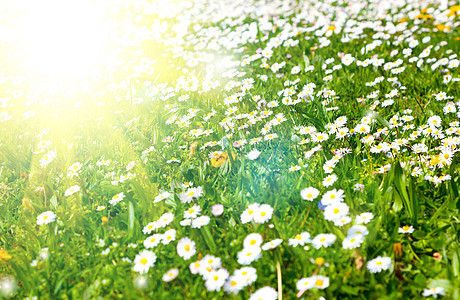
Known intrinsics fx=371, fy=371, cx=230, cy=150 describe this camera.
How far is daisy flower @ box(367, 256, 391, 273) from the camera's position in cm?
150

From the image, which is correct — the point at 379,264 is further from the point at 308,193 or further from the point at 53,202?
the point at 53,202

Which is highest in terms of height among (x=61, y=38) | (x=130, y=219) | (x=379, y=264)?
(x=61, y=38)

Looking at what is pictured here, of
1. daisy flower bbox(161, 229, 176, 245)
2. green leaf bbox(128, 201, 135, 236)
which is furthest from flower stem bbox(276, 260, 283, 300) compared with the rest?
green leaf bbox(128, 201, 135, 236)

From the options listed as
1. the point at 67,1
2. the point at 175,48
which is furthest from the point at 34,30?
the point at 175,48

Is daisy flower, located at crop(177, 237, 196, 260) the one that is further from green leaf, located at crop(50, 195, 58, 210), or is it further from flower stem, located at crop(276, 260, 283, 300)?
green leaf, located at crop(50, 195, 58, 210)

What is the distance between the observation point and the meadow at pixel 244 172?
63.8 inches

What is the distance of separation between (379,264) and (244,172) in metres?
0.97

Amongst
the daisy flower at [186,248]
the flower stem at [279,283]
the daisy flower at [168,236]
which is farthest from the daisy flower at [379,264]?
the daisy flower at [168,236]

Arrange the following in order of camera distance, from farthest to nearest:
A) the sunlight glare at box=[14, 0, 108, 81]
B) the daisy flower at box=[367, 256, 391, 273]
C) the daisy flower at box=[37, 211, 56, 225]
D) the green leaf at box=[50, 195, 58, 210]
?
the sunlight glare at box=[14, 0, 108, 81] < the green leaf at box=[50, 195, 58, 210] < the daisy flower at box=[37, 211, 56, 225] < the daisy flower at box=[367, 256, 391, 273]

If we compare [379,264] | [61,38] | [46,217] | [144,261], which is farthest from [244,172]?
[61,38]

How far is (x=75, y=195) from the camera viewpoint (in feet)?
8.13

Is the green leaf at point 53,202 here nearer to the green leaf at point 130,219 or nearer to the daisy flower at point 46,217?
the daisy flower at point 46,217

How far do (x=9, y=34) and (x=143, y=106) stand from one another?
5.65 metres

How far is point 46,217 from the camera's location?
2164 mm
